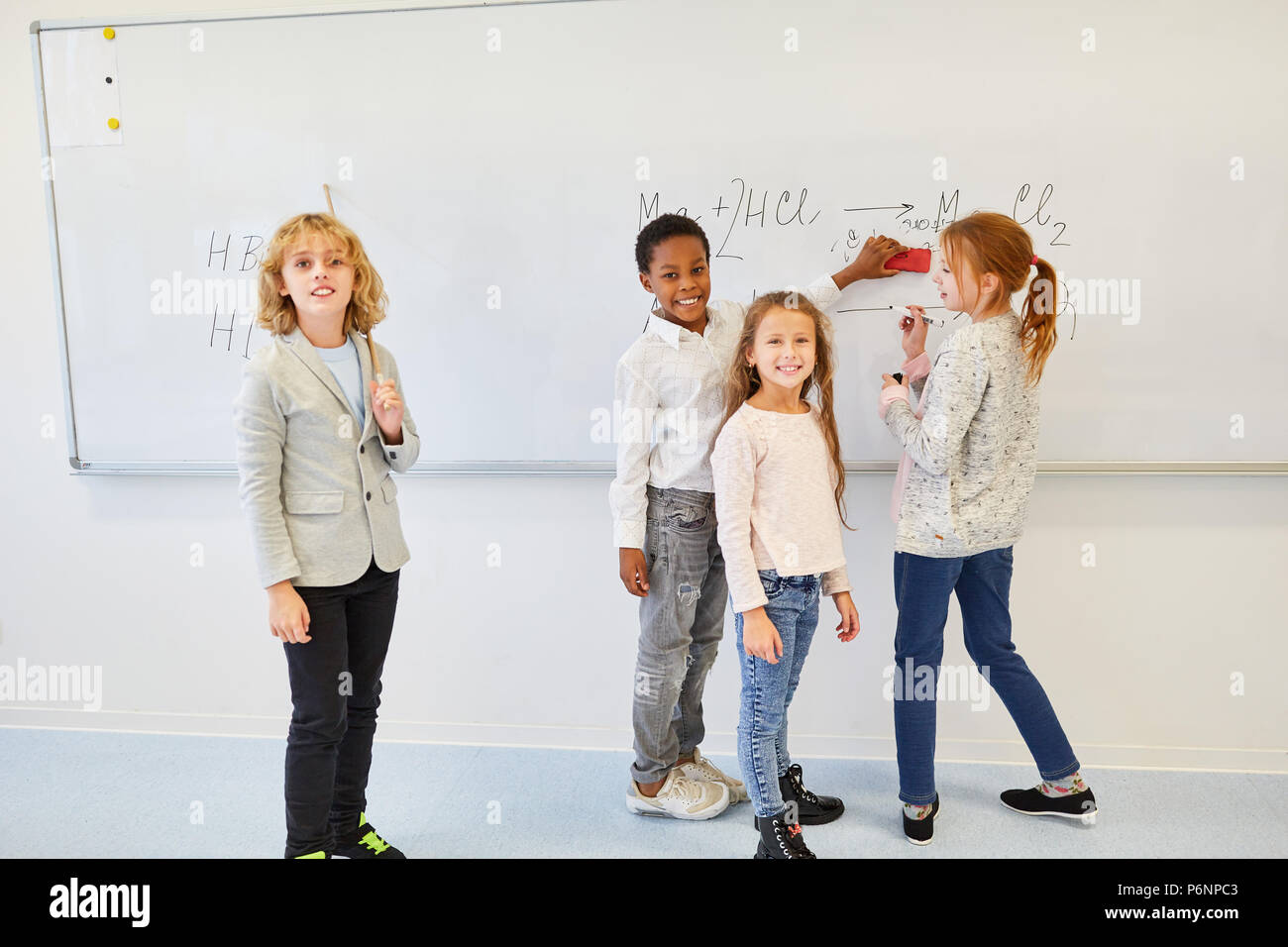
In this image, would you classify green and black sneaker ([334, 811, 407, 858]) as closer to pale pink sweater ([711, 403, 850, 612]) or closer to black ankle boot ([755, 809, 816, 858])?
black ankle boot ([755, 809, 816, 858])

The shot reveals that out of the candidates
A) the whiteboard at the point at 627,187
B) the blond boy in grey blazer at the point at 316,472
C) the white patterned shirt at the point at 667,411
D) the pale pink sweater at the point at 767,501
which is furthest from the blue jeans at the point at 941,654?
the blond boy in grey blazer at the point at 316,472

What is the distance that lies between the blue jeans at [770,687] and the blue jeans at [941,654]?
25 centimetres

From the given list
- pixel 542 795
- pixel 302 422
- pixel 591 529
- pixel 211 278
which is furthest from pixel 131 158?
pixel 542 795

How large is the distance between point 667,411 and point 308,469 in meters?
0.73

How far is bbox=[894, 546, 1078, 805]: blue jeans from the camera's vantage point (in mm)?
1914

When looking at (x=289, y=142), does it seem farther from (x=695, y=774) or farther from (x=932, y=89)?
(x=695, y=774)

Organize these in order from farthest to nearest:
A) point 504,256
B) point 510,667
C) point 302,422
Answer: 1. point 510,667
2. point 504,256
3. point 302,422

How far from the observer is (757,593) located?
1729mm

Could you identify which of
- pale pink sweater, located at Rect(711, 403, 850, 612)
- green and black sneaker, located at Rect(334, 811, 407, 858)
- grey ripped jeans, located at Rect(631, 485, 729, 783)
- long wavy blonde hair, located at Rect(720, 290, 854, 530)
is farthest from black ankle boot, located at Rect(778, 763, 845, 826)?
green and black sneaker, located at Rect(334, 811, 407, 858)

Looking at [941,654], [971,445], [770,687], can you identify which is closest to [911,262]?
[971,445]

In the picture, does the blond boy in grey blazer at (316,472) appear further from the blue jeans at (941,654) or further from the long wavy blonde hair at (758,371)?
the blue jeans at (941,654)

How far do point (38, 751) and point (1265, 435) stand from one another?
10.5 feet

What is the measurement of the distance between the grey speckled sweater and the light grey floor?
2.13ft

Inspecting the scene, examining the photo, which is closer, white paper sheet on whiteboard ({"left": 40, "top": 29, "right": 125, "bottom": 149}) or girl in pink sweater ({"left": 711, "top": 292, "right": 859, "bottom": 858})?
girl in pink sweater ({"left": 711, "top": 292, "right": 859, "bottom": 858})
